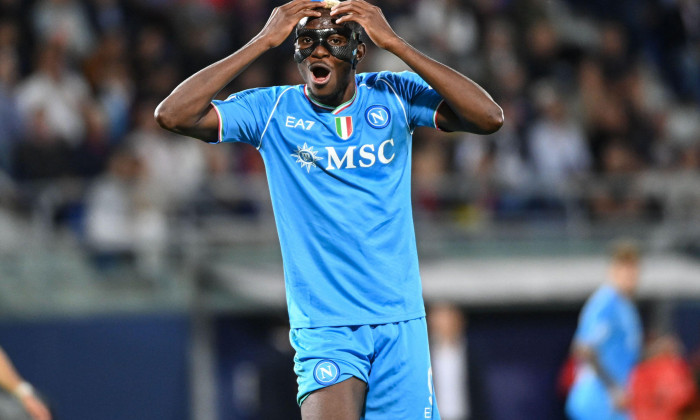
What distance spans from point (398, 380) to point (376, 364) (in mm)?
111

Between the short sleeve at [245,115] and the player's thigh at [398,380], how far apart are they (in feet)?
3.22

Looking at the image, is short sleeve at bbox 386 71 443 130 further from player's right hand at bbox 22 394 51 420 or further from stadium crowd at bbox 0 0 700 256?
stadium crowd at bbox 0 0 700 256

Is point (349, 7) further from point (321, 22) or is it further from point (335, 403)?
point (335, 403)

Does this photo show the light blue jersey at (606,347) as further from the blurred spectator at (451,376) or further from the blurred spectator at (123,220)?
the blurred spectator at (123,220)

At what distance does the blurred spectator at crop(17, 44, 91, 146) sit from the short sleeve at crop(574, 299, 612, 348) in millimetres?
5521

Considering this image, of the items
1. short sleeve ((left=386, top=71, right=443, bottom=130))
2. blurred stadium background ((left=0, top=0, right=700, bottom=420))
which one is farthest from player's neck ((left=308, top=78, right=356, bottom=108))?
blurred stadium background ((left=0, top=0, right=700, bottom=420))

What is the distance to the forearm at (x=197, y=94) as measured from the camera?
455 cm

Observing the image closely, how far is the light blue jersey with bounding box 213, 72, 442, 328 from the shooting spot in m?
4.59

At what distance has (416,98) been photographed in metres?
4.82

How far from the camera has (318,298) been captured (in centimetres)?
459

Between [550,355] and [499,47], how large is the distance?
433cm

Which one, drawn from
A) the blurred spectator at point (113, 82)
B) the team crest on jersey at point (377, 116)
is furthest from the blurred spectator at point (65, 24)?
the team crest on jersey at point (377, 116)

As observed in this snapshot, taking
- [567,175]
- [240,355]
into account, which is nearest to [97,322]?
[240,355]

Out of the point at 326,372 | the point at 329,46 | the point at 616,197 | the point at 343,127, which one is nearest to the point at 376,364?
the point at 326,372
